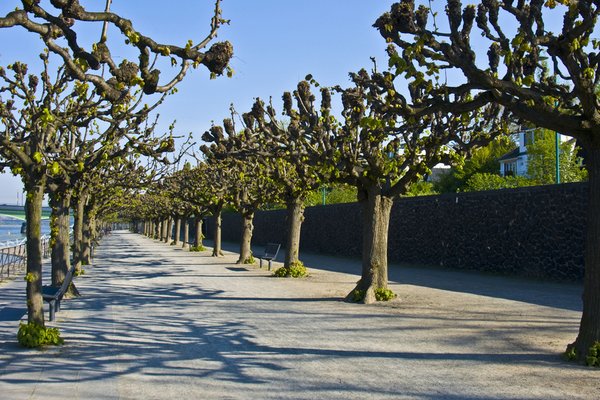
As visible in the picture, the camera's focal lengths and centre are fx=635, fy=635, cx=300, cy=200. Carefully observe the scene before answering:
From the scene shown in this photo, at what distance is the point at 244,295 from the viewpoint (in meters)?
14.6

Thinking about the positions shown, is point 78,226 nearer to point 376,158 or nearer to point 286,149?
point 286,149

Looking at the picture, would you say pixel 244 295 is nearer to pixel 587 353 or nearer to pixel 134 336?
pixel 134 336

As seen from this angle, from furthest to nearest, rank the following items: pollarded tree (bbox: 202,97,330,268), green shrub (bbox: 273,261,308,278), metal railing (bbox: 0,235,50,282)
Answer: metal railing (bbox: 0,235,50,282), green shrub (bbox: 273,261,308,278), pollarded tree (bbox: 202,97,330,268)

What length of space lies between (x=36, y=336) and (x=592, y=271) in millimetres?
7032

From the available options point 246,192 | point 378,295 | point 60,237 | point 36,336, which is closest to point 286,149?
point 378,295

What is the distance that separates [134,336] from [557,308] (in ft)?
25.1

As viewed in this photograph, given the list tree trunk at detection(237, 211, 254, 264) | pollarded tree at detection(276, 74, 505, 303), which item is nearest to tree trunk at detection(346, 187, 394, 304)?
pollarded tree at detection(276, 74, 505, 303)

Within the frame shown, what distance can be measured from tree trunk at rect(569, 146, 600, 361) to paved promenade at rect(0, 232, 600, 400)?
354 millimetres

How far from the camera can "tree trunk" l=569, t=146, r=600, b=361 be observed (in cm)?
713

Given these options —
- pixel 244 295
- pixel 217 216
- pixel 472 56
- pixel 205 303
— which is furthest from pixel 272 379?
pixel 217 216

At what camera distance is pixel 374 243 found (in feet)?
43.5

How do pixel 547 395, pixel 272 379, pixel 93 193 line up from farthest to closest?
pixel 93 193 → pixel 272 379 → pixel 547 395

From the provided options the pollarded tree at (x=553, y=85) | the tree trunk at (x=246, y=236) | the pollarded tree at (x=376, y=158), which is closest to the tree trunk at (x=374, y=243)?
the pollarded tree at (x=376, y=158)

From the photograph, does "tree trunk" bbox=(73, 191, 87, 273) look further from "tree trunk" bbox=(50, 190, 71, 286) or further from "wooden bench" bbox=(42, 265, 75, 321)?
"wooden bench" bbox=(42, 265, 75, 321)
